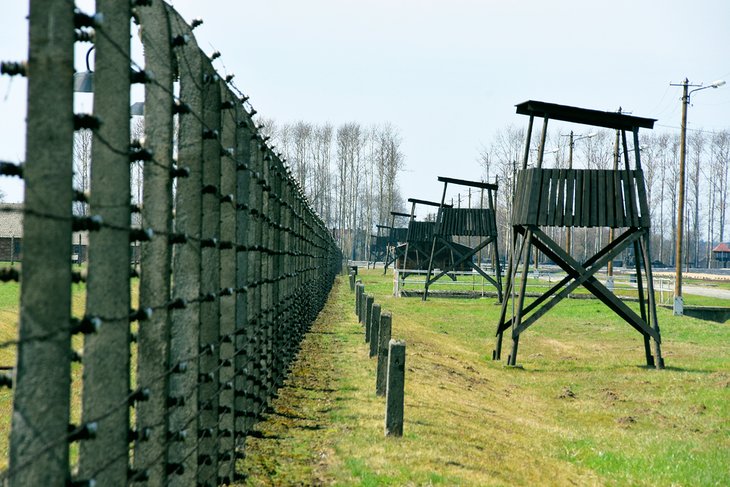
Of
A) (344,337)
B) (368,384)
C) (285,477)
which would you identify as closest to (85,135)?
(344,337)

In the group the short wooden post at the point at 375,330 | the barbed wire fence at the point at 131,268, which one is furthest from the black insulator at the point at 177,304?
the short wooden post at the point at 375,330

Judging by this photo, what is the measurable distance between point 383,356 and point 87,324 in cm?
675

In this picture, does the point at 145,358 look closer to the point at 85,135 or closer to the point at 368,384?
the point at 368,384

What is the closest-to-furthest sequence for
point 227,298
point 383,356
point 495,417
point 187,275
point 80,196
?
point 80,196 → point 187,275 → point 227,298 → point 383,356 → point 495,417

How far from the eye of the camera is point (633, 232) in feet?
48.1

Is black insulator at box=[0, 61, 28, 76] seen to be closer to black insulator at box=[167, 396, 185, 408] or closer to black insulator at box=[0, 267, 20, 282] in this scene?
black insulator at box=[0, 267, 20, 282]

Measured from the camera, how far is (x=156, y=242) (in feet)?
12.1

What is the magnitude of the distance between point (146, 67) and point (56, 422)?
1728 mm

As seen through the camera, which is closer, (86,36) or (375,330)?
(86,36)

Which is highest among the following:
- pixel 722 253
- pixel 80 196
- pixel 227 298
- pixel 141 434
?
pixel 722 253

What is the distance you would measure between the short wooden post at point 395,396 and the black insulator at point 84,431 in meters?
4.70

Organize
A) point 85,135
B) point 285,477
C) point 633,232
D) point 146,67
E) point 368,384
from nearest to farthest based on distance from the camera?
point 146,67 < point 285,477 < point 368,384 < point 633,232 < point 85,135

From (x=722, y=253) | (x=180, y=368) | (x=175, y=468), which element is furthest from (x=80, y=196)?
(x=722, y=253)

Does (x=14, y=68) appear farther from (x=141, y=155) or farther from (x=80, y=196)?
(x=141, y=155)
